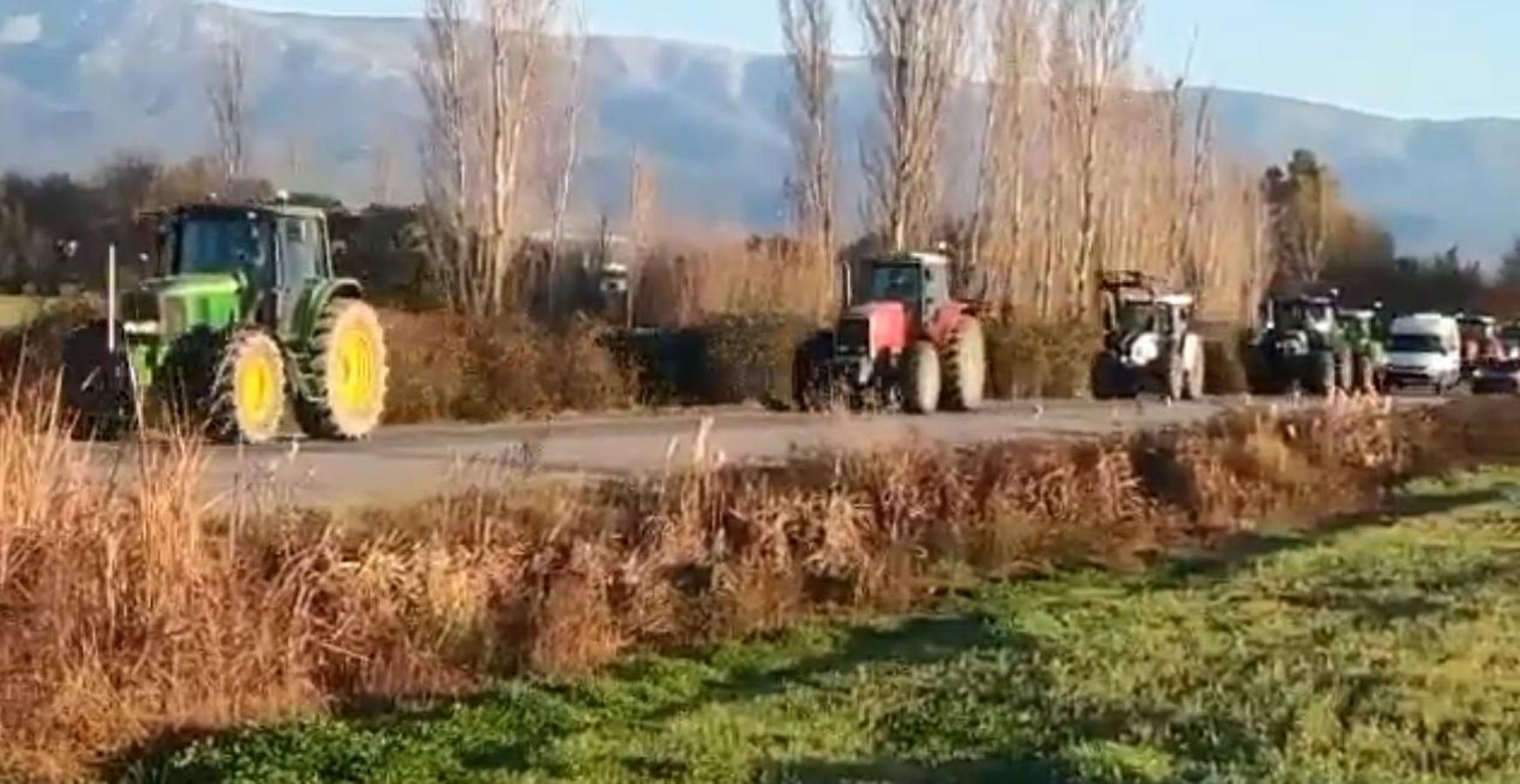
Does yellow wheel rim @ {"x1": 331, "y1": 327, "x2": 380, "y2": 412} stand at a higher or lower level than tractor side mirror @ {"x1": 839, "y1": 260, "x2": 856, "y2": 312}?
lower

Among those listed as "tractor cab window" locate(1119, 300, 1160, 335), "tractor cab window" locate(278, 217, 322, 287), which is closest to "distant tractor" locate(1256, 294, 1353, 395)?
"tractor cab window" locate(1119, 300, 1160, 335)

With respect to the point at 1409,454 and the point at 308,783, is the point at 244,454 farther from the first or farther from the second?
the point at 1409,454

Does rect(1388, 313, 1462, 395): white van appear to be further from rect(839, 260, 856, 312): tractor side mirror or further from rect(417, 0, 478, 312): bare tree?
rect(417, 0, 478, 312): bare tree

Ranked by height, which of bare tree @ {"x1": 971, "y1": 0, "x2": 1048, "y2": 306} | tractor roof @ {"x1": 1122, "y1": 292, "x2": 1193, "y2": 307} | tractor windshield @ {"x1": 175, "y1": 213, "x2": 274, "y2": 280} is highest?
bare tree @ {"x1": 971, "y1": 0, "x2": 1048, "y2": 306}

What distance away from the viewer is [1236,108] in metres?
200

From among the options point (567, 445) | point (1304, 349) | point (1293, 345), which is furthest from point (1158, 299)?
point (567, 445)

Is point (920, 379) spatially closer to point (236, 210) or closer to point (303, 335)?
point (303, 335)

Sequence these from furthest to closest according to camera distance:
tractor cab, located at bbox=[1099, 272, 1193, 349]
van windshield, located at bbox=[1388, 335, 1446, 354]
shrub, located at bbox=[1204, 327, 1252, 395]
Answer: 1. van windshield, located at bbox=[1388, 335, 1446, 354]
2. shrub, located at bbox=[1204, 327, 1252, 395]
3. tractor cab, located at bbox=[1099, 272, 1193, 349]

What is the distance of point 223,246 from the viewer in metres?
26.5

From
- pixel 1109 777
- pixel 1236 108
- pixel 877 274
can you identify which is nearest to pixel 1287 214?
pixel 877 274

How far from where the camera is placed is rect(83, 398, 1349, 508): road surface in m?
18.8

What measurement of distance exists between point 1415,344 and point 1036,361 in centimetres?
1783

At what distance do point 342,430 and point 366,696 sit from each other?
1418 centimetres

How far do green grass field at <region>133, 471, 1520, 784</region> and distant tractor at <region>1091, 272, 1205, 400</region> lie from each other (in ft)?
96.8
